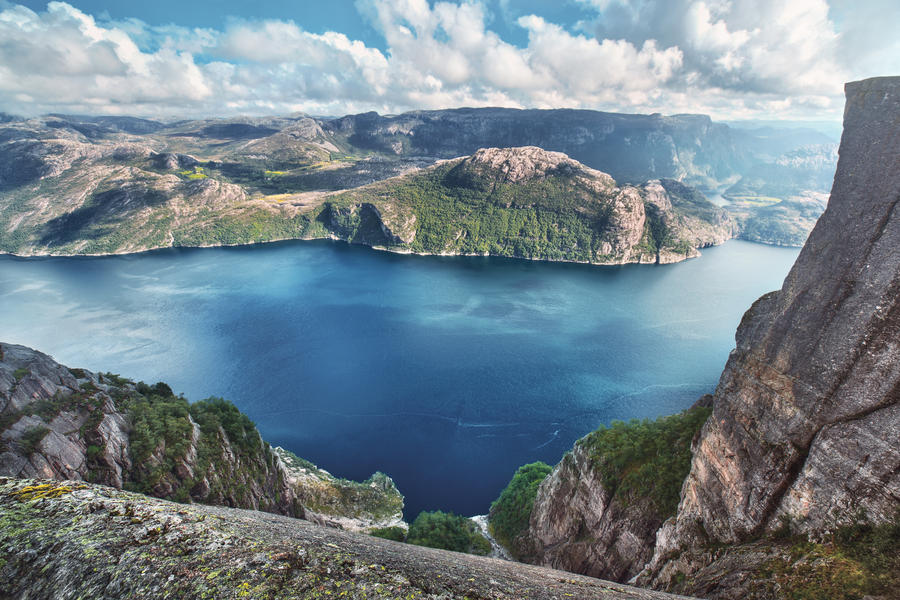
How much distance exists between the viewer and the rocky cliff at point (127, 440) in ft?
86.6

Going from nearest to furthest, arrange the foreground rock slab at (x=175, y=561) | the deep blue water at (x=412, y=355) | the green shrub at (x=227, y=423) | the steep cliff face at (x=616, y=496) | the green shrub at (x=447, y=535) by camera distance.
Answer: the foreground rock slab at (x=175, y=561), the steep cliff face at (x=616, y=496), the green shrub at (x=227, y=423), the green shrub at (x=447, y=535), the deep blue water at (x=412, y=355)

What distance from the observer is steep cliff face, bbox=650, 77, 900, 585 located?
1741 centimetres

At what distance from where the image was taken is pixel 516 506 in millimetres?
58531

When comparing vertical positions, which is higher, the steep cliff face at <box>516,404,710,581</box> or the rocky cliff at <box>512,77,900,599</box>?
the rocky cliff at <box>512,77,900,599</box>

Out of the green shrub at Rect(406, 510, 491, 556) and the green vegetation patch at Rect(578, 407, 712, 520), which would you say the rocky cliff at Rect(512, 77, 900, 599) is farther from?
the green shrub at Rect(406, 510, 491, 556)

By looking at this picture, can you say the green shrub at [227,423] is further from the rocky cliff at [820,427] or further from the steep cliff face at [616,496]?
the rocky cliff at [820,427]

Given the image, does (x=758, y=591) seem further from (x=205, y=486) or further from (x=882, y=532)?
(x=205, y=486)

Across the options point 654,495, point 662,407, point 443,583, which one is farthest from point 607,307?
point 443,583

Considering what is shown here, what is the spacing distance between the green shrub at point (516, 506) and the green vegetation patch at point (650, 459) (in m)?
19.3

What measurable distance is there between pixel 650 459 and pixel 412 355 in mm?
88593

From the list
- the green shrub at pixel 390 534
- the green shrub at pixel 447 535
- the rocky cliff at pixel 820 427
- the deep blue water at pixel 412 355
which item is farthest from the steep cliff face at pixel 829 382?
the deep blue water at pixel 412 355

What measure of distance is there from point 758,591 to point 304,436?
8444cm

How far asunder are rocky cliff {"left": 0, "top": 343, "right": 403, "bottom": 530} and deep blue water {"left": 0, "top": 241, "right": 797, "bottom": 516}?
118 ft

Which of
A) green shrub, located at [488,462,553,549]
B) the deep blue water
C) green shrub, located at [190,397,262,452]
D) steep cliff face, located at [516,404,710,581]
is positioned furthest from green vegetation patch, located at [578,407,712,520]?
the deep blue water
